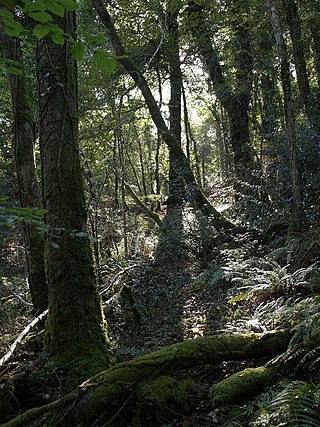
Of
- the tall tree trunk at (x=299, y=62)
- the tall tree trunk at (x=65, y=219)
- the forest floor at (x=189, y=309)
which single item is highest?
the tall tree trunk at (x=299, y=62)

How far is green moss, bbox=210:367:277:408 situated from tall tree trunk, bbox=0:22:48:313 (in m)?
3.29

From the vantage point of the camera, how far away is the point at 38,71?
4.44 meters

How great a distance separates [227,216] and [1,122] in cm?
898

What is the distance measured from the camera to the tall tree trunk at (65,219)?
13.5 feet

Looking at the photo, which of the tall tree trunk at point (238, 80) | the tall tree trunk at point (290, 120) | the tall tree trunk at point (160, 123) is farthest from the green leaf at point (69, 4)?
the tall tree trunk at point (238, 80)

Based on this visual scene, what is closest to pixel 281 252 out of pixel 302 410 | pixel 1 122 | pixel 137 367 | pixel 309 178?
pixel 309 178

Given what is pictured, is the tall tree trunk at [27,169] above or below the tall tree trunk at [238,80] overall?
below

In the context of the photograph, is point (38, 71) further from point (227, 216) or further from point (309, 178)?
point (227, 216)

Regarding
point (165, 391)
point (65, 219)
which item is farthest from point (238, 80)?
point (165, 391)

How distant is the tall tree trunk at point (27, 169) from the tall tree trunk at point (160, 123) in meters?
4.97

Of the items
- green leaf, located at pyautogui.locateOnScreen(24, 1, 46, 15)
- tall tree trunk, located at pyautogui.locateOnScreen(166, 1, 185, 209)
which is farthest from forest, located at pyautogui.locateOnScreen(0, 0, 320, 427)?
tall tree trunk, located at pyautogui.locateOnScreen(166, 1, 185, 209)

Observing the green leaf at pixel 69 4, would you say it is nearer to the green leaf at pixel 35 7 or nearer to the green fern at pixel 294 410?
the green leaf at pixel 35 7

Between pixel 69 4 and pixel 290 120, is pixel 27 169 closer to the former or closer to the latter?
pixel 69 4

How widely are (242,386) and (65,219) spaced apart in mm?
2452
